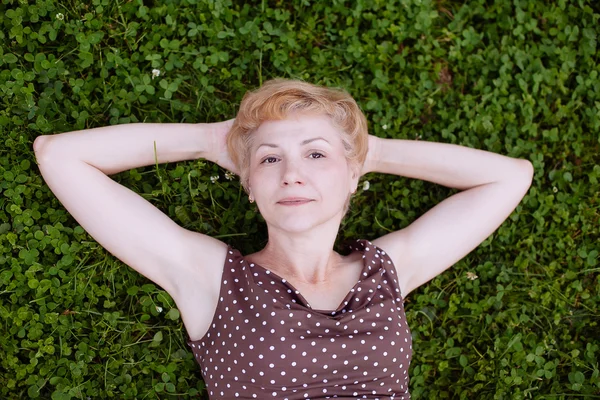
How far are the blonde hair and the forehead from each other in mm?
33

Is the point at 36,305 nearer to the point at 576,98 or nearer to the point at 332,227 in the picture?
the point at 332,227

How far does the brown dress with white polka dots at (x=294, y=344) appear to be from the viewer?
11.4 feet

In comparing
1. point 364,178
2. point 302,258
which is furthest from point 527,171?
point 302,258

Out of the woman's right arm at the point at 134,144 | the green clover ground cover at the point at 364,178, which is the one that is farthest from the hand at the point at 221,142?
the green clover ground cover at the point at 364,178

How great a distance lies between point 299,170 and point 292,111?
0.36 m

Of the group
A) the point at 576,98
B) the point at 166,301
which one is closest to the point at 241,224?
the point at 166,301

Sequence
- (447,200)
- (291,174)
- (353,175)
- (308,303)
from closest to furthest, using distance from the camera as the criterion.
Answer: (291,174), (308,303), (353,175), (447,200)

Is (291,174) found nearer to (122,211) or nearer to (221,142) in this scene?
(221,142)

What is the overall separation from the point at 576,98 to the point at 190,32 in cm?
277

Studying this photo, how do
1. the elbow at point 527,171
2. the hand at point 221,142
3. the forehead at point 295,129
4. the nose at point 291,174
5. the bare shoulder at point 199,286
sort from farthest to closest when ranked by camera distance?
the elbow at point 527,171, the hand at point 221,142, the bare shoulder at point 199,286, the forehead at point 295,129, the nose at point 291,174

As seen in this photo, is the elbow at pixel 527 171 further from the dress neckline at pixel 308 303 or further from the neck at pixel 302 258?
the neck at pixel 302 258

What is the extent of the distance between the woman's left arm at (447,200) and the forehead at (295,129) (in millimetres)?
559

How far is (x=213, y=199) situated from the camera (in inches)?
169

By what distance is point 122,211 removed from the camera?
3.57m
